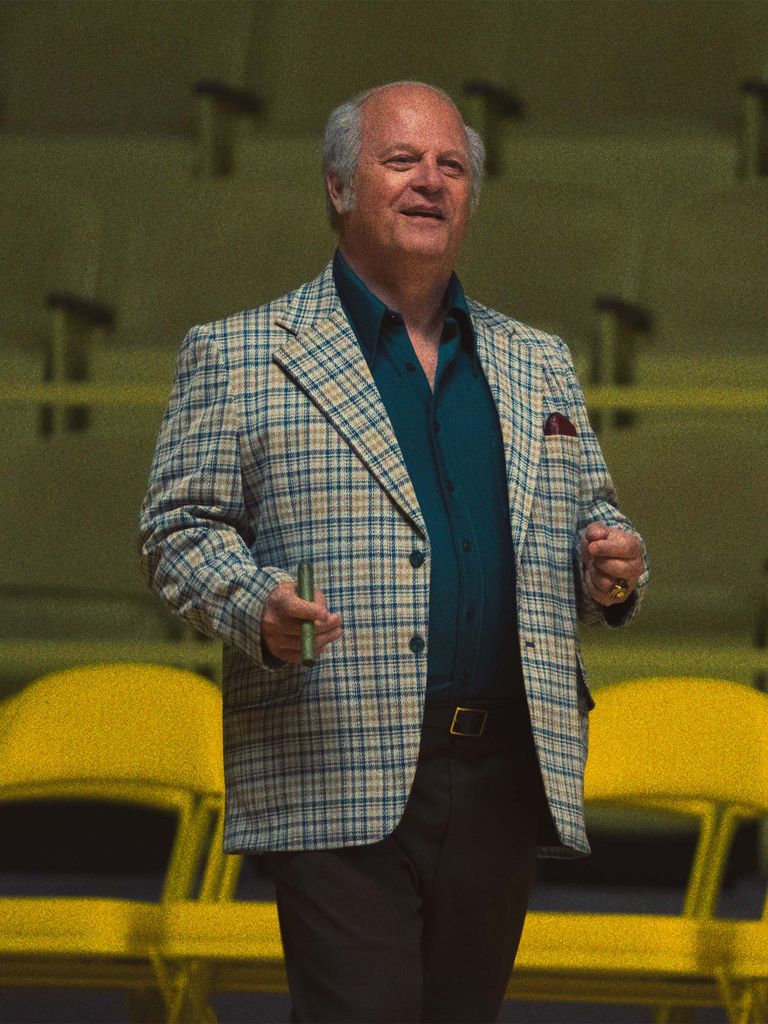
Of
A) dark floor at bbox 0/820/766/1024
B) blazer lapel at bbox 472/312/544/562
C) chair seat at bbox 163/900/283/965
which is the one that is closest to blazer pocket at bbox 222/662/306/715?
blazer lapel at bbox 472/312/544/562

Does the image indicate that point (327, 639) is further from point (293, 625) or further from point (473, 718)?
point (473, 718)

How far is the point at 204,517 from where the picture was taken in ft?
5.61

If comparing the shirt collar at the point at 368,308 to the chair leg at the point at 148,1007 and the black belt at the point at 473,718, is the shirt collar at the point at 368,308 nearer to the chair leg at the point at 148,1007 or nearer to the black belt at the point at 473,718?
the black belt at the point at 473,718

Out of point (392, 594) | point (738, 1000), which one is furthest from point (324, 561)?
point (738, 1000)

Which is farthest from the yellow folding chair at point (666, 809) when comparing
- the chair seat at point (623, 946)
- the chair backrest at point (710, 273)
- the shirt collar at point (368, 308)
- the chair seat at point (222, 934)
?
the chair backrest at point (710, 273)

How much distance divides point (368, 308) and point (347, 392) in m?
0.12

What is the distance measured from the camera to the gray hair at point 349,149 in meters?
1.86

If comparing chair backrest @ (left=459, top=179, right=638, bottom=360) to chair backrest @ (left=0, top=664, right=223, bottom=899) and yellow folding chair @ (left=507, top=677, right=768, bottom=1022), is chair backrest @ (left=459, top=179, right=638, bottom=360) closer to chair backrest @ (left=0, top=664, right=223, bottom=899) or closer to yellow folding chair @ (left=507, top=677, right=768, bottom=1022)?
yellow folding chair @ (left=507, top=677, right=768, bottom=1022)

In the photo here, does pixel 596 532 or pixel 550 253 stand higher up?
pixel 550 253

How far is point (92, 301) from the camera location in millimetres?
4066

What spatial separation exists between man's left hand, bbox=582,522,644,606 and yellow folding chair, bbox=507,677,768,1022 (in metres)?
0.82

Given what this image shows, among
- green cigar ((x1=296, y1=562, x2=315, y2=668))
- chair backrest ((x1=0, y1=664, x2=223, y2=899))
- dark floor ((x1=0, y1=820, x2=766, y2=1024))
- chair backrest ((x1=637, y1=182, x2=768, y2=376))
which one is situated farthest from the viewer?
chair backrest ((x1=637, y1=182, x2=768, y2=376))

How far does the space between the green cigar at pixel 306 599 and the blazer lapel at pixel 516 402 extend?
249mm

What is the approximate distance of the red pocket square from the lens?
1813 millimetres
